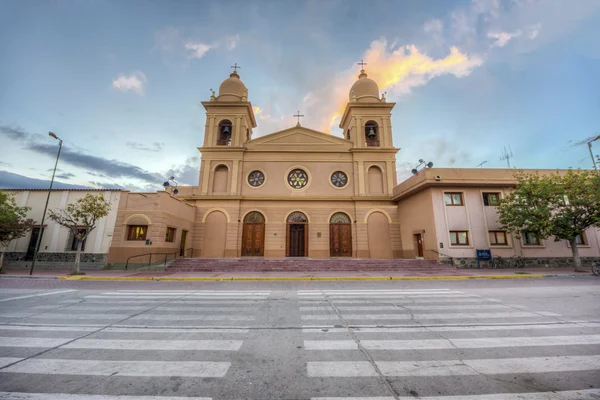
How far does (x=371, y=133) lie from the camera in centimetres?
2425

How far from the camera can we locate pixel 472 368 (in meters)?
3.20

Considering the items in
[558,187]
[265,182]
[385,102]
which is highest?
[385,102]

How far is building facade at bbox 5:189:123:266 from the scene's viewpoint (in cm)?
1705

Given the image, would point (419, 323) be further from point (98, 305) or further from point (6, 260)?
point (6, 260)

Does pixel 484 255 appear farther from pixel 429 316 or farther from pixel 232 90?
pixel 232 90

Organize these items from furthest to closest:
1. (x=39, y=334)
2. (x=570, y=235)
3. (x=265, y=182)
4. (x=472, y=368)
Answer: (x=265, y=182) → (x=570, y=235) → (x=39, y=334) → (x=472, y=368)

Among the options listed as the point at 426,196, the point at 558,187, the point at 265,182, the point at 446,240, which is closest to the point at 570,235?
the point at 558,187

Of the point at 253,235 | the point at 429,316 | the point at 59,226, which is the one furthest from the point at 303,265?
the point at 59,226

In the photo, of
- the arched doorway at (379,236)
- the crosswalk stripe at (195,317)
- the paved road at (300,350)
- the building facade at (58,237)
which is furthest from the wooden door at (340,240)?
the building facade at (58,237)

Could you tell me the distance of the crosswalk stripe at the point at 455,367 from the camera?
3064mm

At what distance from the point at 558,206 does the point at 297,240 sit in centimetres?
1797

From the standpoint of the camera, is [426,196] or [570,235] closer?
[570,235]

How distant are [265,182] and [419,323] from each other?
1929 centimetres

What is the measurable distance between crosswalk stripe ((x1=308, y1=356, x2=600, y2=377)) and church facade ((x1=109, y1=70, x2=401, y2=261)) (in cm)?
1786
